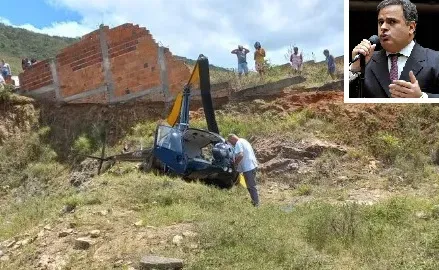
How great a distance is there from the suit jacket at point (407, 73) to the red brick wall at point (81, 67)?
12.6 metres

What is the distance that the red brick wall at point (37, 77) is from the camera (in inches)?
717

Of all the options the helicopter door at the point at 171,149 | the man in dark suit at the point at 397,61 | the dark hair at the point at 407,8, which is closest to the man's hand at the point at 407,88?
the man in dark suit at the point at 397,61

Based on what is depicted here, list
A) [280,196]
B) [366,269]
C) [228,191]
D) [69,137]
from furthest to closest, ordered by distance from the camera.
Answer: [69,137]
[280,196]
[228,191]
[366,269]

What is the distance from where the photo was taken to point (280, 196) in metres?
11.7

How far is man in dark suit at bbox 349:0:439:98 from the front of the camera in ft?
16.6

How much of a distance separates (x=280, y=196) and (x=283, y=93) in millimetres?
5178

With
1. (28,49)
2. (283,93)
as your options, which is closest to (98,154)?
(283,93)

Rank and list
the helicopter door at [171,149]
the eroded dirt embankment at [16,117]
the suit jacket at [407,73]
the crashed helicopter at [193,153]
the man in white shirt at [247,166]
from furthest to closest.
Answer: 1. the eroded dirt embankment at [16,117]
2. the helicopter door at [171,149]
3. the crashed helicopter at [193,153]
4. the man in white shirt at [247,166]
5. the suit jacket at [407,73]

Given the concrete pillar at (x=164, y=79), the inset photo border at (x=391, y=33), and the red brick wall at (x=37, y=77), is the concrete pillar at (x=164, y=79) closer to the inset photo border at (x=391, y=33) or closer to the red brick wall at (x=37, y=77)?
the red brick wall at (x=37, y=77)

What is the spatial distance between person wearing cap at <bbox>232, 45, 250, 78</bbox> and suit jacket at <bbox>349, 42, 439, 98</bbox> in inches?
453

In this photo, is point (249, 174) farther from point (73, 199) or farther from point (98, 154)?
point (98, 154)

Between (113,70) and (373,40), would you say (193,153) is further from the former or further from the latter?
(373,40)

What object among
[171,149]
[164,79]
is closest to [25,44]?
[164,79]

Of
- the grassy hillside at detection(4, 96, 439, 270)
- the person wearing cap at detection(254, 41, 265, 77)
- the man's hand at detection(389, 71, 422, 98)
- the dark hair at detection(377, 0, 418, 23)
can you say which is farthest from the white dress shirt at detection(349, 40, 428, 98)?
the person wearing cap at detection(254, 41, 265, 77)
